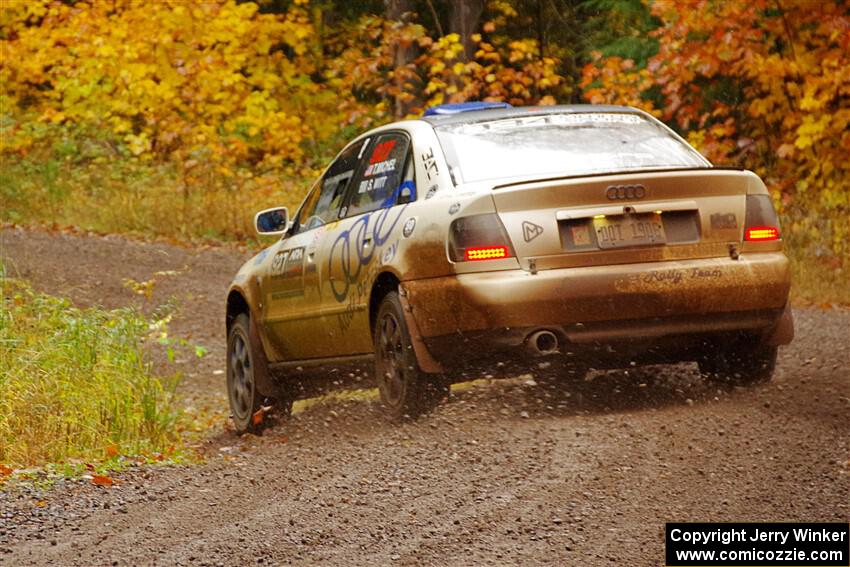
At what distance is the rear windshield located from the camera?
761 centimetres

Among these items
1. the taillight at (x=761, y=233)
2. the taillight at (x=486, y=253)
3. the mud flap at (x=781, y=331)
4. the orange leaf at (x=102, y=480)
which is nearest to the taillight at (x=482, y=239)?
the taillight at (x=486, y=253)

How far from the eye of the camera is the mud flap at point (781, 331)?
25.2 feet

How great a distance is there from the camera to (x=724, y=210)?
7.45 metres

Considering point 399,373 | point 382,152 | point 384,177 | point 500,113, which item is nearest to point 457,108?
point 500,113

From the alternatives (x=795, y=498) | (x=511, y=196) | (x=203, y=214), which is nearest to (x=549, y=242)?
(x=511, y=196)

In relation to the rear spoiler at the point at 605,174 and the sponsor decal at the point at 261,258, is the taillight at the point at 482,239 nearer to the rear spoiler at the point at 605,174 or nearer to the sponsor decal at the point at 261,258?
the rear spoiler at the point at 605,174

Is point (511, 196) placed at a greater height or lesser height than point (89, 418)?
greater

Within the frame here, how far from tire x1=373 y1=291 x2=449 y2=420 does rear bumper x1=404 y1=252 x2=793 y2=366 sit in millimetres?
200

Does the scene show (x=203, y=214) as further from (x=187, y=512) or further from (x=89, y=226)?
(x=187, y=512)

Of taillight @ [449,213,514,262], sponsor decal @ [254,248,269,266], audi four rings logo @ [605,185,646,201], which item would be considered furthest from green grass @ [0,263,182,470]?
audi four rings logo @ [605,185,646,201]

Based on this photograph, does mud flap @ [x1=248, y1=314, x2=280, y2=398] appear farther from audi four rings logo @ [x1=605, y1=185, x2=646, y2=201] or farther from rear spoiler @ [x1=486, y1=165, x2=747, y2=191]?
audi four rings logo @ [x1=605, y1=185, x2=646, y2=201]

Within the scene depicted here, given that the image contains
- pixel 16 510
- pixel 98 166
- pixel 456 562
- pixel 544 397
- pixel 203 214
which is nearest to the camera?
pixel 456 562

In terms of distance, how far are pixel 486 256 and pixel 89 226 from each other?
14979 millimetres

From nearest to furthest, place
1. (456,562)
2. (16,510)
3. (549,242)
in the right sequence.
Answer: (456,562)
(16,510)
(549,242)
